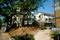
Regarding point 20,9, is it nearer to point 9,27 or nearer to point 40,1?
point 40,1

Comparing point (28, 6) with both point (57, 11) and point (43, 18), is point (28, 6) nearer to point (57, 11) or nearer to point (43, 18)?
point (57, 11)

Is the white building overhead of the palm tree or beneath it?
beneath

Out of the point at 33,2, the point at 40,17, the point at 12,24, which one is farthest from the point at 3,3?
the point at 40,17

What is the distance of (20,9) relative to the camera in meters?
31.3

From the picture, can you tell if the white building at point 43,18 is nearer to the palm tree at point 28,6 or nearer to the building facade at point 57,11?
the palm tree at point 28,6

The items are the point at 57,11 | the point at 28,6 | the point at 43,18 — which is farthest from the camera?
the point at 43,18

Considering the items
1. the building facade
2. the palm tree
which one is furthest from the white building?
the building facade

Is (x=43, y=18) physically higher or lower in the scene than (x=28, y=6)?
lower

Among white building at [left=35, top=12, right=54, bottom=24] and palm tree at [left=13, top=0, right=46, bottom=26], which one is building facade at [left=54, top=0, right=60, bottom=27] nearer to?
palm tree at [left=13, top=0, right=46, bottom=26]

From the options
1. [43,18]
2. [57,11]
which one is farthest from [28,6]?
[43,18]

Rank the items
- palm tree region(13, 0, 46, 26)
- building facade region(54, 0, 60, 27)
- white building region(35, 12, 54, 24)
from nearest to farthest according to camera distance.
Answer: building facade region(54, 0, 60, 27), palm tree region(13, 0, 46, 26), white building region(35, 12, 54, 24)

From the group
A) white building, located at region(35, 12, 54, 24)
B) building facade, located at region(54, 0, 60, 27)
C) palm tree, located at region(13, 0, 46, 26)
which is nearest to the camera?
building facade, located at region(54, 0, 60, 27)

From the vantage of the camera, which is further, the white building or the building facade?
the white building

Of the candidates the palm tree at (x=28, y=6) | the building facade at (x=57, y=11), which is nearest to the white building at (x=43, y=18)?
the palm tree at (x=28, y=6)
